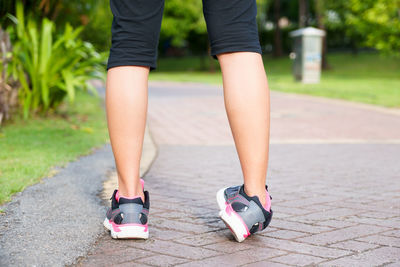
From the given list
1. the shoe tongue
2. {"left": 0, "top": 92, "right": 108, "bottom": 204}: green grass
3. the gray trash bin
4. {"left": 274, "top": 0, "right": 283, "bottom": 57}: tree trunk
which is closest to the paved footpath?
the shoe tongue

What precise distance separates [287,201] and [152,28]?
1222 millimetres

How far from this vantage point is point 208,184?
3.34 m

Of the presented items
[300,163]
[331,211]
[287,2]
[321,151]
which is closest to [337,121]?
[321,151]

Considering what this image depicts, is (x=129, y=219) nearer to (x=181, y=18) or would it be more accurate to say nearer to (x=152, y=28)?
(x=152, y=28)

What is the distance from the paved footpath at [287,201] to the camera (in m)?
2.01

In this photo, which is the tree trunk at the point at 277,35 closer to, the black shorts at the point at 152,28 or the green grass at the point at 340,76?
the green grass at the point at 340,76

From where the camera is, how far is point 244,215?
6.86 ft

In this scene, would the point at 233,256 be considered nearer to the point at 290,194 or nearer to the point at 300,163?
the point at 290,194

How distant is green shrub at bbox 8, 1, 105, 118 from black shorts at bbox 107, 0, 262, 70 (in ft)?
12.6

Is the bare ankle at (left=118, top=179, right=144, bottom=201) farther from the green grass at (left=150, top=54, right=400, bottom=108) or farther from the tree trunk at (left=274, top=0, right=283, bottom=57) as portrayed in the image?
the tree trunk at (left=274, top=0, right=283, bottom=57)

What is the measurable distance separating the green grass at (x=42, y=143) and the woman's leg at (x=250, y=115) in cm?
118

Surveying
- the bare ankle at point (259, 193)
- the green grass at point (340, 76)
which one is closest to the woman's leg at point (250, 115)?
the bare ankle at point (259, 193)

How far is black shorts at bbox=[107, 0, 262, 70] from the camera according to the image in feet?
6.89

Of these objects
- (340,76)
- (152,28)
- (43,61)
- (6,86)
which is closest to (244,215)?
(152,28)
